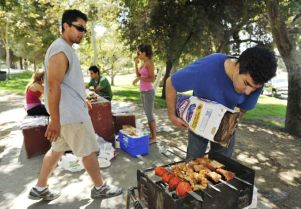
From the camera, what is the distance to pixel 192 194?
2309mm

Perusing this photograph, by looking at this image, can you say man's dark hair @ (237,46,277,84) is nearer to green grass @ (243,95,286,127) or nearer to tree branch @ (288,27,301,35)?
tree branch @ (288,27,301,35)

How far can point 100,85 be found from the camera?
7723 mm

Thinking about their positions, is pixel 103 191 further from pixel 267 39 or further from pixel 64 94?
pixel 267 39

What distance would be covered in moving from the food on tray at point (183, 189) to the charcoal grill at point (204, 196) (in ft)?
0.12

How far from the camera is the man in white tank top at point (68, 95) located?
331cm

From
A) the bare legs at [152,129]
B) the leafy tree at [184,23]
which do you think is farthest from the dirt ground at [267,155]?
the leafy tree at [184,23]

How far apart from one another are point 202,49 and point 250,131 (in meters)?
6.91

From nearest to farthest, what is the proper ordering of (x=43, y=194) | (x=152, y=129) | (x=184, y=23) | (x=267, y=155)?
1. (x=43, y=194)
2. (x=267, y=155)
3. (x=152, y=129)
4. (x=184, y=23)

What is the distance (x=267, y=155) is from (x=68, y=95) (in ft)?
14.8

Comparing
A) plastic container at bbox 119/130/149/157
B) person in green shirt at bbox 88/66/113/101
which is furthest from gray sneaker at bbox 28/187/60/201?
person in green shirt at bbox 88/66/113/101

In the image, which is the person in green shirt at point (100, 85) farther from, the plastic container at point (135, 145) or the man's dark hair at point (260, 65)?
the man's dark hair at point (260, 65)

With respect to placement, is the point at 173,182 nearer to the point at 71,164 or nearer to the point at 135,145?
the point at 71,164

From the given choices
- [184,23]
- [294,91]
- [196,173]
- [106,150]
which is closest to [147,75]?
[106,150]

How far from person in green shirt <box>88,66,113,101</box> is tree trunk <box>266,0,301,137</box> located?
4475 mm
